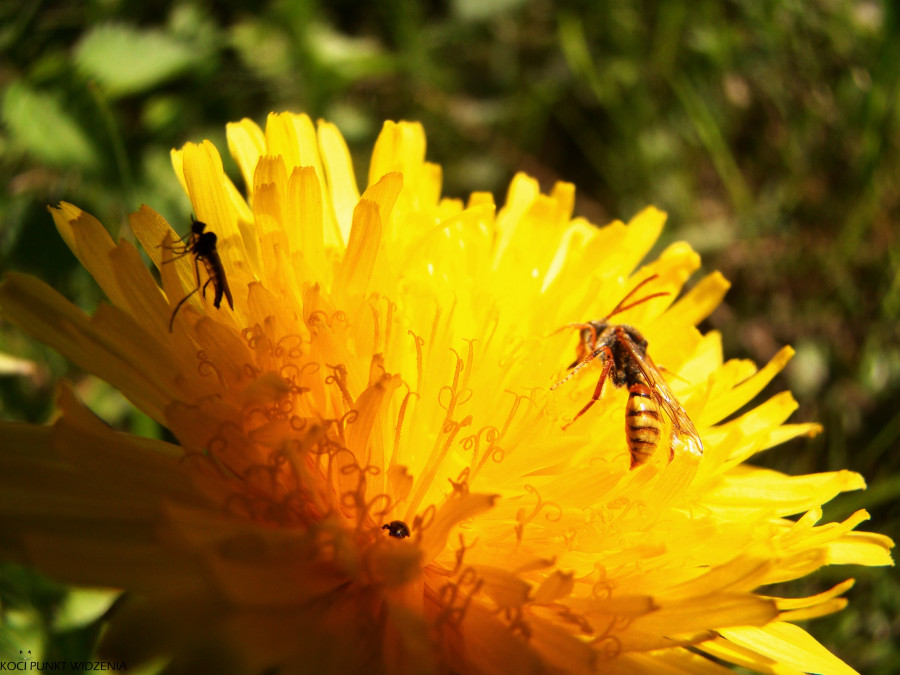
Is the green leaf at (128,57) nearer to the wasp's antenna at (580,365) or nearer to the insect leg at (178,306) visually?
the insect leg at (178,306)

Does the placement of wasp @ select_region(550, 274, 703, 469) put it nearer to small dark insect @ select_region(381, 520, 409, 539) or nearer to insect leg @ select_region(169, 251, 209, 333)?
small dark insect @ select_region(381, 520, 409, 539)

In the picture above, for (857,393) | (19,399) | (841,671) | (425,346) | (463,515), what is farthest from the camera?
(857,393)

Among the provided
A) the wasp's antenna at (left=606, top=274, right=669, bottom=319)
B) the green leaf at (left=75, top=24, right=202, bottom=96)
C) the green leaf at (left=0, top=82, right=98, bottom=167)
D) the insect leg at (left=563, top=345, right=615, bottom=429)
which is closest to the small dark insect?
the insect leg at (left=563, top=345, right=615, bottom=429)

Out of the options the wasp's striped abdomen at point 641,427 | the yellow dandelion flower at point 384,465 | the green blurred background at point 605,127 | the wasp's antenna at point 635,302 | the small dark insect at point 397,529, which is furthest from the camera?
the green blurred background at point 605,127

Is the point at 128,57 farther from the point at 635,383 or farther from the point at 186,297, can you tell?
the point at 635,383

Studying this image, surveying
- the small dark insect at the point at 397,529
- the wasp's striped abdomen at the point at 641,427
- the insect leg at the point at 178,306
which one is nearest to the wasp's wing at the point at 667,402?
the wasp's striped abdomen at the point at 641,427

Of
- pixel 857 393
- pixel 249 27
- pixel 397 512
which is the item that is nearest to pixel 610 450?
pixel 397 512

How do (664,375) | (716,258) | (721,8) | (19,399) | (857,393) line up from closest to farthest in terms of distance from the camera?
(664,375) → (19,399) → (857,393) → (716,258) → (721,8)

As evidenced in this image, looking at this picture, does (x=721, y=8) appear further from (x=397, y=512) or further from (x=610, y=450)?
(x=397, y=512)

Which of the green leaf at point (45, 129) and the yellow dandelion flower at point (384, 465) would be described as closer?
the yellow dandelion flower at point (384, 465)
